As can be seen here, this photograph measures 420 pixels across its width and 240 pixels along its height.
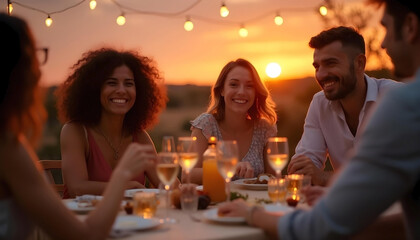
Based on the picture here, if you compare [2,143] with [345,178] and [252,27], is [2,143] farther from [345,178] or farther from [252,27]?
[252,27]

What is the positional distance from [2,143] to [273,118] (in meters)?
2.75

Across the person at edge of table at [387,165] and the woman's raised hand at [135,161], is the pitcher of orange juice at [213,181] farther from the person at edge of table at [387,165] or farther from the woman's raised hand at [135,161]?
the person at edge of table at [387,165]

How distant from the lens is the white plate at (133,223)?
5.59ft

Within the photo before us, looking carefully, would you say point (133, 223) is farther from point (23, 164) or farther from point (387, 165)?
point (387, 165)

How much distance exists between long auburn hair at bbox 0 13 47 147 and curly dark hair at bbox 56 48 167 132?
173 cm

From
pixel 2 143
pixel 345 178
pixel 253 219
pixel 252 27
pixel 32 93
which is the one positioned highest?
pixel 252 27

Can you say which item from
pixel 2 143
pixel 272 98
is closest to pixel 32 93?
pixel 2 143

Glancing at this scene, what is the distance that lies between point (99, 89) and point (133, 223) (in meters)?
1.67

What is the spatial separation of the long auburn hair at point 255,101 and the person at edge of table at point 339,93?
0.40 m

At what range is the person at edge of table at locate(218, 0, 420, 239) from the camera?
129cm

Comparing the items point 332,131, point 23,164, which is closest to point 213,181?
point 23,164

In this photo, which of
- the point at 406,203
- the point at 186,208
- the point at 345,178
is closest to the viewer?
the point at 345,178

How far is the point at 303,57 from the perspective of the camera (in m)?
9.47

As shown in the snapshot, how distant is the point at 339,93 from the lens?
348 centimetres
